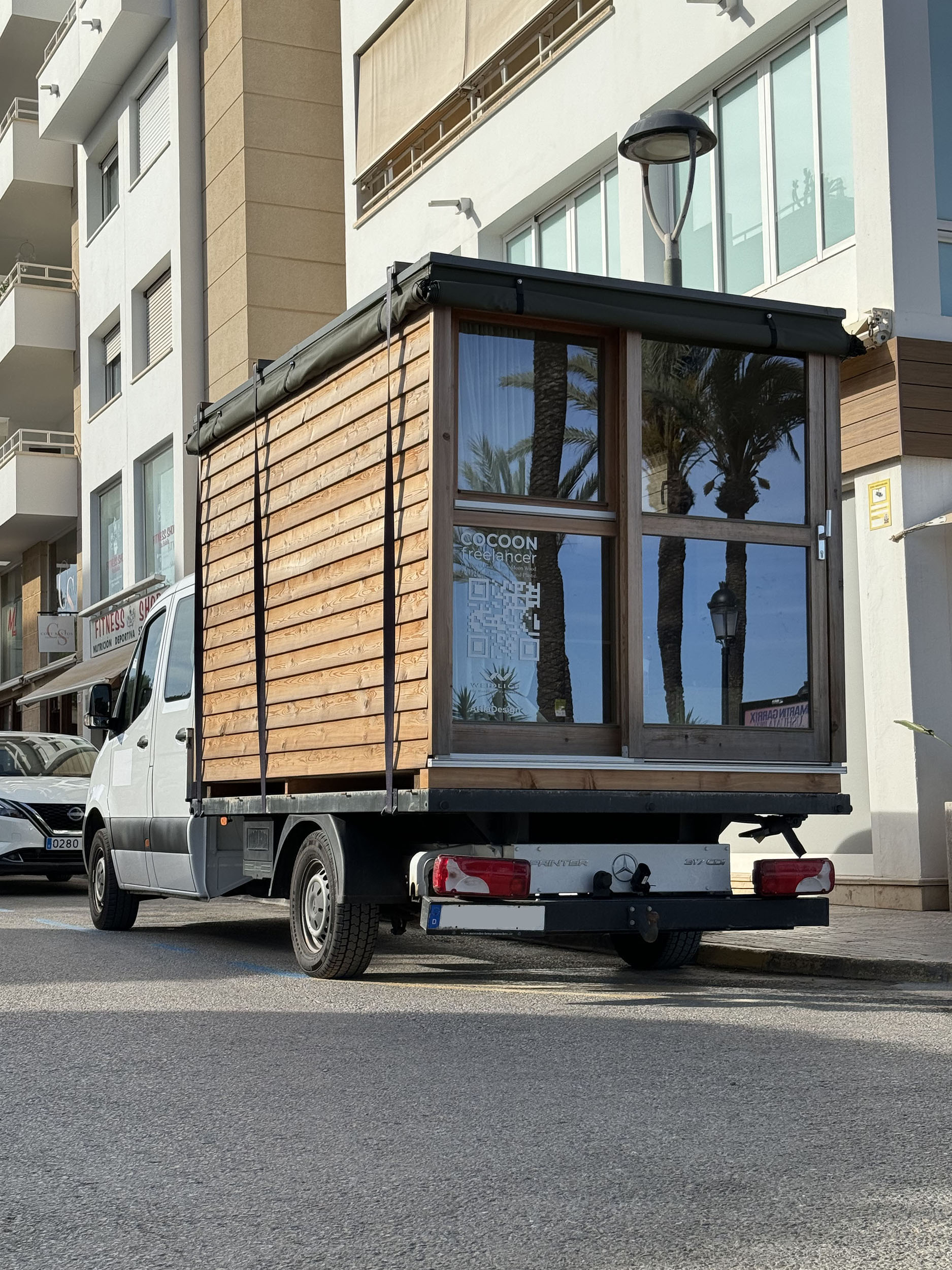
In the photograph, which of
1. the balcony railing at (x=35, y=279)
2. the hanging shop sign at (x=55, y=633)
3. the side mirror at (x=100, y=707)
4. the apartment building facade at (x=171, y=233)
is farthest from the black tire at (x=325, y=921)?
the balcony railing at (x=35, y=279)

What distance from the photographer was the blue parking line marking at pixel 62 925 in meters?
11.9

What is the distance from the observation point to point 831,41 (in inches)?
531

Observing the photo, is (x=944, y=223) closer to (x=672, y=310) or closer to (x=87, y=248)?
(x=672, y=310)

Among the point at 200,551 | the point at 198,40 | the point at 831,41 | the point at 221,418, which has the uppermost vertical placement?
the point at 198,40

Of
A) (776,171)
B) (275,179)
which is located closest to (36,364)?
(275,179)

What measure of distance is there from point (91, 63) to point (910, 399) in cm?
2179

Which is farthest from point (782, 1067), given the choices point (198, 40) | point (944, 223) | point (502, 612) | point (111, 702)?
point (198, 40)

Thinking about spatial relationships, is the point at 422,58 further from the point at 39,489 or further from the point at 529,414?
the point at 39,489

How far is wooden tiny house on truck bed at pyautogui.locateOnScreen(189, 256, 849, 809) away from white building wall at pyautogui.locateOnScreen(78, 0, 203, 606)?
16.9 meters

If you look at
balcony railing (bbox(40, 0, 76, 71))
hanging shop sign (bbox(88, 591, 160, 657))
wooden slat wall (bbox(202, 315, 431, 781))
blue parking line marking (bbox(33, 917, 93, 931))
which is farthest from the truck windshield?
balcony railing (bbox(40, 0, 76, 71))

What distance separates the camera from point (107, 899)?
11625mm

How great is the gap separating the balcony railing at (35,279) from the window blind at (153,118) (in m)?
4.19

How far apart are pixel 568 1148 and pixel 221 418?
6402mm

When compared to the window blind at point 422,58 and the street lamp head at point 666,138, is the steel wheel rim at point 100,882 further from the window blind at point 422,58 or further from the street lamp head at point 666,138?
the window blind at point 422,58
